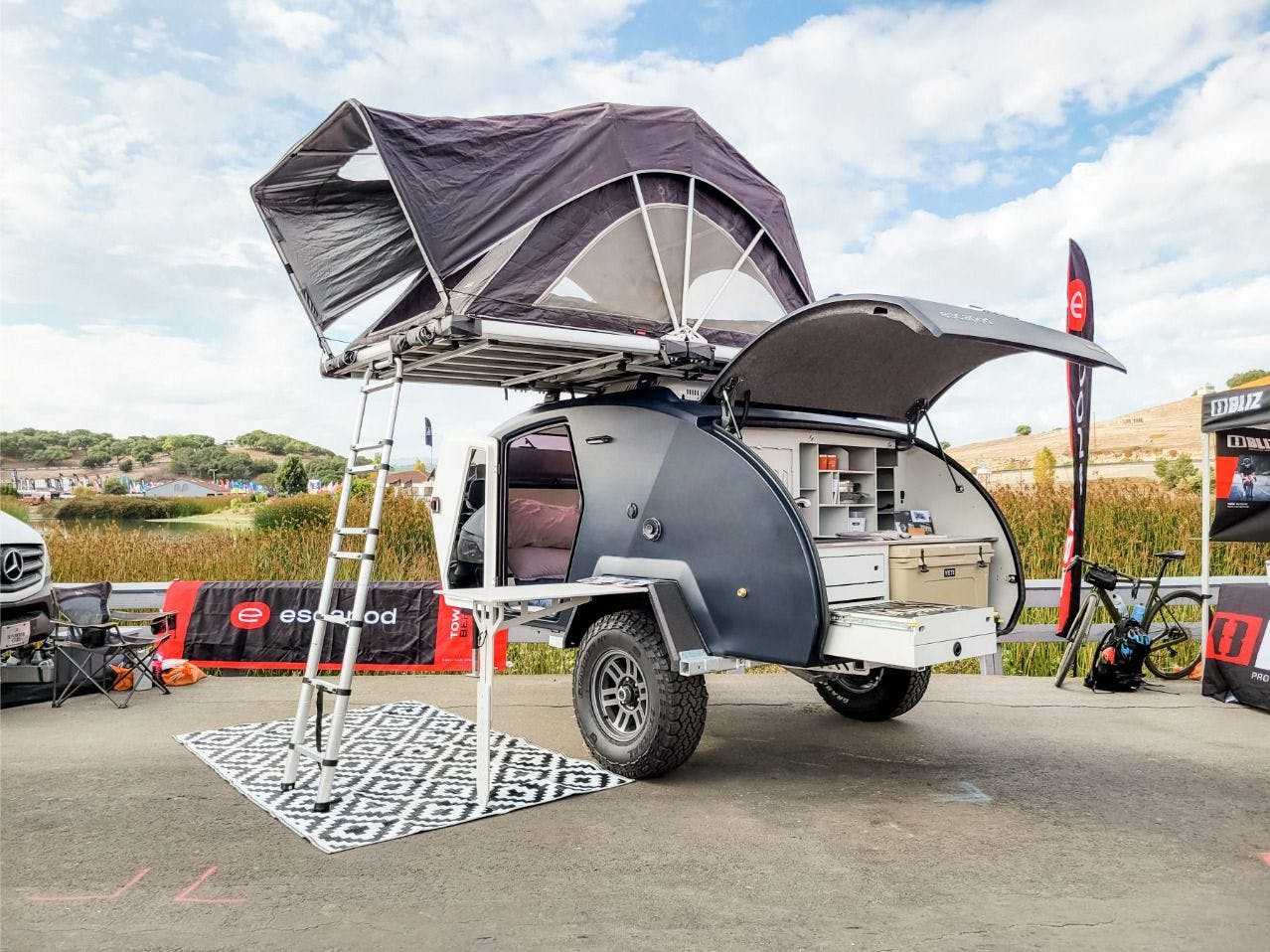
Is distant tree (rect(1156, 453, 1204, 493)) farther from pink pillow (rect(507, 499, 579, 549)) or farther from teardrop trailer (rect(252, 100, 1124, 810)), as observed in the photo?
pink pillow (rect(507, 499, 579, 549))

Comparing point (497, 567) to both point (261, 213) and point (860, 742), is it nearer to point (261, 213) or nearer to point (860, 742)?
point (860, 742)

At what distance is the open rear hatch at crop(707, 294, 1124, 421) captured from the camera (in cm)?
441

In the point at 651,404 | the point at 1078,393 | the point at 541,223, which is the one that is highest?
the point at 541,223

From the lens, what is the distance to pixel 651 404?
544 cm

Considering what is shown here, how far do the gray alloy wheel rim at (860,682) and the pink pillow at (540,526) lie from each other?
2.16 metres

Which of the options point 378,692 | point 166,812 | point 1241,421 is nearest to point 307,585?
point 378,692

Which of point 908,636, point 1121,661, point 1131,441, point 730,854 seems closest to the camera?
point 730,854

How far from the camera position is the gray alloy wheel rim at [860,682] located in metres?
6.46

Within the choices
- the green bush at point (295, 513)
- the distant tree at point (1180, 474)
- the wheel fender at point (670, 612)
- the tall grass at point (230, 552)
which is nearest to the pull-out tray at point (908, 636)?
the wheel fender at point (670, 612)

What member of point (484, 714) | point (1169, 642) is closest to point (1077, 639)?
point (1169, 642)

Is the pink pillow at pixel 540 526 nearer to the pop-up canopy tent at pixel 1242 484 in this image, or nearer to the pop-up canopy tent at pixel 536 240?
the pop-up canopy tent at pixel 536 240

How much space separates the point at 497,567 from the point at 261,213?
121 inches

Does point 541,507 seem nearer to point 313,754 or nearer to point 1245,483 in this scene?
point 313,754

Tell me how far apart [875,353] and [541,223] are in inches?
83.6
